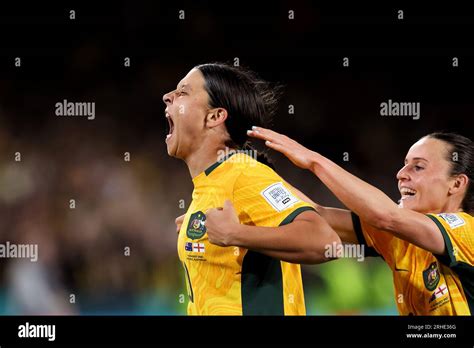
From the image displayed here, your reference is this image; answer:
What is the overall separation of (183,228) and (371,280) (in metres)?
4.03

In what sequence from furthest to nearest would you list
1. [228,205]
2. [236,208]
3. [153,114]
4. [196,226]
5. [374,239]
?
1. [153,114]
2. [374,239]
3. [196,226]
4. [236,208]
5. [228,205]

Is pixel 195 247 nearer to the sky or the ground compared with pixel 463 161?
nearer to the ground

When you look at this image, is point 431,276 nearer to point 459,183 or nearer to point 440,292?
point 440,292

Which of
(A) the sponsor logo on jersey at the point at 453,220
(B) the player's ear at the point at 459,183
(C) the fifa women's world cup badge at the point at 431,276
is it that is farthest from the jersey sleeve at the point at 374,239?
(B) the player's ear at the point at 459,183

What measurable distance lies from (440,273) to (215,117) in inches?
54.8

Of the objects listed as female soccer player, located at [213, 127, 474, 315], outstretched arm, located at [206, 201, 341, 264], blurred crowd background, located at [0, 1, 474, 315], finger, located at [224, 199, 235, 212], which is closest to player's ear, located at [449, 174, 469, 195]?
female soccer player, located at [213, 127, 474, 315]

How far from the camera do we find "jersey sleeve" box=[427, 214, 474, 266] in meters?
3.36

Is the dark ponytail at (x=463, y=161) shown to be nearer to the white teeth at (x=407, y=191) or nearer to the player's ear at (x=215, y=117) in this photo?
the white teeth at (x=407, y=191)

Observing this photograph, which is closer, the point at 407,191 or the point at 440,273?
the point at 440,273

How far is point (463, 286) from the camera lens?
3471mm

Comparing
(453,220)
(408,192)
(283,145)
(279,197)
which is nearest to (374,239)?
(408,192)

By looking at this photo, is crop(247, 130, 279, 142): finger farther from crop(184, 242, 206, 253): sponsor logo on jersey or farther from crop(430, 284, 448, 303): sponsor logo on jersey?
crop(430, 284, 448, 303): sponsor logo on jersey

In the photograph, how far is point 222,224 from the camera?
2.82m
